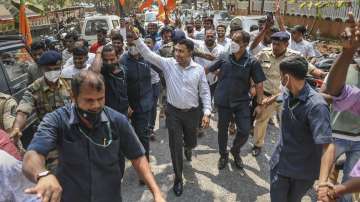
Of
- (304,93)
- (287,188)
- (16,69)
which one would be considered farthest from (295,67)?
(16,69)

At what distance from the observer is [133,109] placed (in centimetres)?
459

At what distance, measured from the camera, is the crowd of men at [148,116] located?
2181mm

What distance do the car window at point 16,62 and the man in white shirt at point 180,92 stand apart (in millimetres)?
1847

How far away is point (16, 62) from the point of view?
5.04m

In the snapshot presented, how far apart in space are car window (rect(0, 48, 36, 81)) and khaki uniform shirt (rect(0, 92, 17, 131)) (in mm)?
1218

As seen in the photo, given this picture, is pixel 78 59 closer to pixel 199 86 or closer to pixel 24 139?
pixel 24 139

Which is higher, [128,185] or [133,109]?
[133,109]

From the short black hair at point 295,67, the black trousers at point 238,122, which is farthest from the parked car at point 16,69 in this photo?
the short black hair at point 295,67

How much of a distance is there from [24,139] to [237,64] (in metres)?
2.88

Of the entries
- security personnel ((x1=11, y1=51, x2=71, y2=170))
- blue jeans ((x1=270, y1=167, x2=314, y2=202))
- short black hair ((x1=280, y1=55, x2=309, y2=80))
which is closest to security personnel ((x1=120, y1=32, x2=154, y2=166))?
security personnel ((x1=11, y1=51, x2=71, y2=170))

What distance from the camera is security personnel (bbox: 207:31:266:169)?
4.68m

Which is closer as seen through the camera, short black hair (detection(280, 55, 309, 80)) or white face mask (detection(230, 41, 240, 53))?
short black hair (detection(280, 55, 309, 80))

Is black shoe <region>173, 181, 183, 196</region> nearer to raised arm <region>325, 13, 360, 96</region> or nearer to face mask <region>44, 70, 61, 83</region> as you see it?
face mask <region>44, 70, 61, 83</region>

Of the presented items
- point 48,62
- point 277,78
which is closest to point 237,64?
point 277,78
